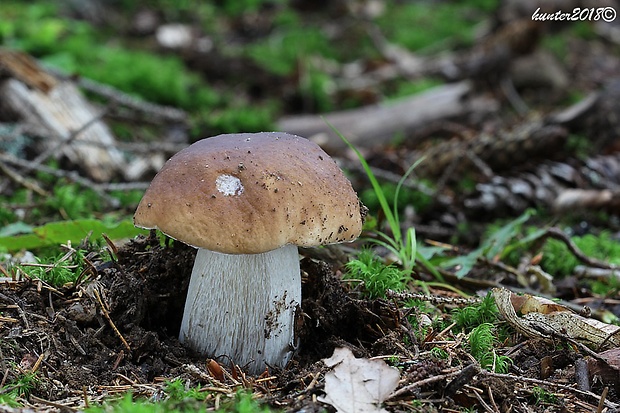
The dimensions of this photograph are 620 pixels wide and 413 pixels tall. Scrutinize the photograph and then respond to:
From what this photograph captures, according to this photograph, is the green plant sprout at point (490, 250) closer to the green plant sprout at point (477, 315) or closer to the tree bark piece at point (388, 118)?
the green plant sprout at point (477, 315)

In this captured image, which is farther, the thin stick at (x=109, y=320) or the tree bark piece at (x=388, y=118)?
the tree bark piece at (x=388, y=118)

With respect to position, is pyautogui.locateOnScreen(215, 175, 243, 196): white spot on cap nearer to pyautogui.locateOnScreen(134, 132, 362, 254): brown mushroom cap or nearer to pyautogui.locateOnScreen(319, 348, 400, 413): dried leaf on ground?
pyautogui.locateOnScreen(134, 132, 362, 254): brown mushroom cap

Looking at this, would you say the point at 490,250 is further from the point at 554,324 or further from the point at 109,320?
the point at 109,320

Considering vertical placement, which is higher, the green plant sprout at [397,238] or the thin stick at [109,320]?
the green plant sprout at [397,238]

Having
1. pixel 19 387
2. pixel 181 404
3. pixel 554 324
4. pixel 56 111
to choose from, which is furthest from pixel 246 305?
pixel 56 111

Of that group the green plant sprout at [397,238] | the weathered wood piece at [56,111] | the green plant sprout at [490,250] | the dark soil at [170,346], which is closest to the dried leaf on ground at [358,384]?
the dark soil at [170,346]

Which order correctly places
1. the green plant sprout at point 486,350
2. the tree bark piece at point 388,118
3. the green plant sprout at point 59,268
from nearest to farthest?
the green plant sprout at point 486,350
the green plant sprout at point 59,268
the tree bark piece at point 388,118
